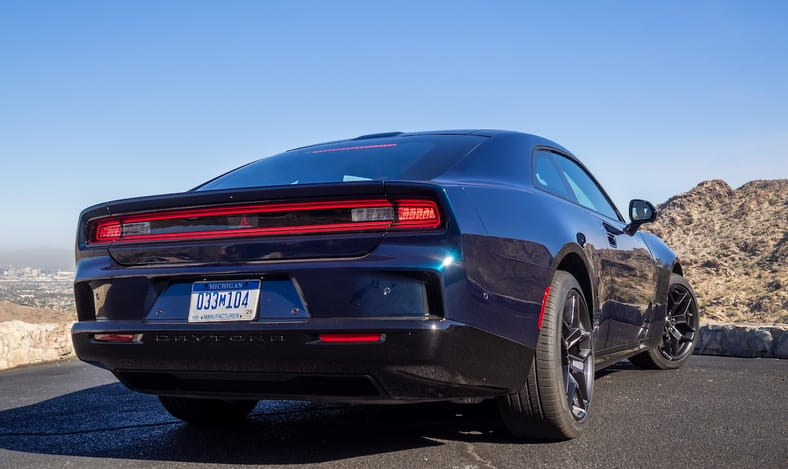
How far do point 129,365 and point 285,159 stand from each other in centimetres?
132

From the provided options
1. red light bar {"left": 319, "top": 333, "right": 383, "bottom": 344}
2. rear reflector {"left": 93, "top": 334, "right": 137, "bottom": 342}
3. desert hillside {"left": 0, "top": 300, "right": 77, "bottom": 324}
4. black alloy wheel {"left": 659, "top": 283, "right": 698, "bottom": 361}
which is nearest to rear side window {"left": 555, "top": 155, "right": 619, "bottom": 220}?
black alloy wheel {"left": 659, "top": 283, "right": 698, "bottom": 361}

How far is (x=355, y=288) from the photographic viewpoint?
2.67m

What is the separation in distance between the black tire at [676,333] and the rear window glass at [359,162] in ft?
9.22

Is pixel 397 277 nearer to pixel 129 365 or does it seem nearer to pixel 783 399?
pixel 129 365

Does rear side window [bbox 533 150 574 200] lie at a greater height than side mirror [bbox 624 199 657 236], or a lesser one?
greater

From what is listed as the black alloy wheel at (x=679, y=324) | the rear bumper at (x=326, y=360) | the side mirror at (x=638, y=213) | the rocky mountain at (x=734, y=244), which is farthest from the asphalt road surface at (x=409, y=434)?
the rocky mountain at (x=734, y=244)

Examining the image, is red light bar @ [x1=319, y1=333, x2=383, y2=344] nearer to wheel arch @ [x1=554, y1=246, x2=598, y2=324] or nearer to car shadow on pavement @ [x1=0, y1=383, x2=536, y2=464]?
car shadow on pavement @ [x1=0, y1=383, x2=536, y2=464]

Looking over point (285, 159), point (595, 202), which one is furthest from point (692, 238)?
point (285, 159)

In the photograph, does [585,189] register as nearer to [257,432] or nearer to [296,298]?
[257,432]

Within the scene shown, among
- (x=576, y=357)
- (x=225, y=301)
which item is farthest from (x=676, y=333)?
(x=225, y=301)

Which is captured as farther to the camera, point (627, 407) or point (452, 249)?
point (627, 407)

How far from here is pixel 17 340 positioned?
24.6 feet

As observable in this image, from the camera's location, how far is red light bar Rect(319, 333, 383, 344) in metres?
2.64

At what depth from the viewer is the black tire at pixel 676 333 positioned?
5.72m
